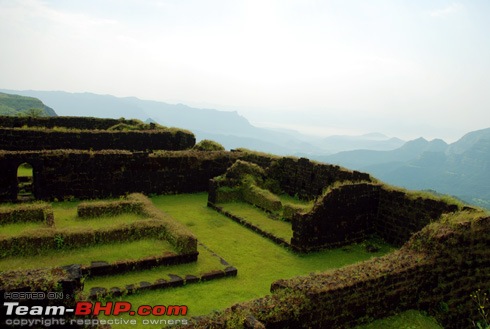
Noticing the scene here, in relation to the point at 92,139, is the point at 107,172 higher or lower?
lower

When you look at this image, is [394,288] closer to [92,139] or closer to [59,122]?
[92,139]

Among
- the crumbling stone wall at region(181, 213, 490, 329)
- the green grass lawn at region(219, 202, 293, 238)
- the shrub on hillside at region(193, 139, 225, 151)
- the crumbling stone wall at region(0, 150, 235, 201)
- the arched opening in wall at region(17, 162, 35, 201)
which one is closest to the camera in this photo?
the crumbling stone wall at region(181, 213, 490, 329)

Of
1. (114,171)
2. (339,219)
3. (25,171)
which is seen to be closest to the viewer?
(339,219)

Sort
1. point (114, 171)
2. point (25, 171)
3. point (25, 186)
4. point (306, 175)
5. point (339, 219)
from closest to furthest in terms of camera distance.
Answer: point (339, 219)
point (114, 171)
point (25, 186)
point (306, 175)
point (25, 171)

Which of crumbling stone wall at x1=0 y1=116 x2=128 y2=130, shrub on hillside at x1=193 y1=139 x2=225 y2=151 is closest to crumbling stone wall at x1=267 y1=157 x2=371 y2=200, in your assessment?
shrub on hillside at x1=193 y1=139 x2=225 y2=151

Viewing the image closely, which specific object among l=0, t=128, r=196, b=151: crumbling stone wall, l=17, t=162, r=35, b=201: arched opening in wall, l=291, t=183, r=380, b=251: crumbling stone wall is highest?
l=0, t=128, r=196, b=151: crumbling stone wall

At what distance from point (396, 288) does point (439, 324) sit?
1.92 m

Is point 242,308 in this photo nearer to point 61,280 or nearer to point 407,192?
point 61,280

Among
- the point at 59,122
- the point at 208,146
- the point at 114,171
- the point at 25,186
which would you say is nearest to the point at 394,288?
the point at 114,171

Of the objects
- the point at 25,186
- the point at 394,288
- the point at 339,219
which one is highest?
the point at 339,219

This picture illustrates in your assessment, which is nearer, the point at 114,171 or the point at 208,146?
the point at 114,171

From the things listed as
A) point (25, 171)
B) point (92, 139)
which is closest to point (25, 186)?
point (25, 171)

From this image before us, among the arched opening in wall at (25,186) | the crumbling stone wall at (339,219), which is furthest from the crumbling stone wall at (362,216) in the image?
the arched opening in wall at (25,186)

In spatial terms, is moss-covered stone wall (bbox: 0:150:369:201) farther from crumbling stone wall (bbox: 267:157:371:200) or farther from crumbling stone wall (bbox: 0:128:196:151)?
crumbling stone wall (bbox: 0:128:196:151)
